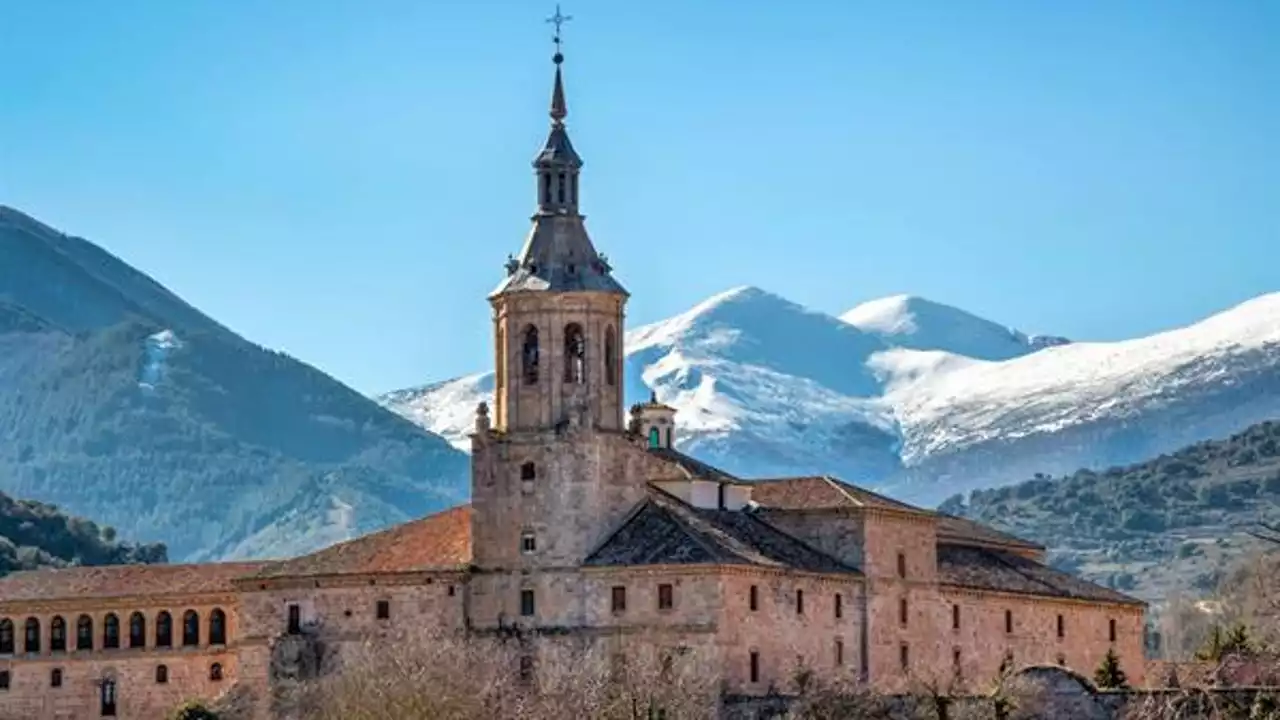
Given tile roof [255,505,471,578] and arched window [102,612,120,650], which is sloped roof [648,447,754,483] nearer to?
tile roof [255,505,471,578]

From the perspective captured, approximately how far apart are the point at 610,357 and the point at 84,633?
25.2 meters

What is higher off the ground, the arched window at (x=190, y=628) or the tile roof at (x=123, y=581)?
the tile roof at (x=123, y=581)

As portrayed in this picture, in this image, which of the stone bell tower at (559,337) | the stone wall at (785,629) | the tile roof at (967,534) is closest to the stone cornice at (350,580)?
the stone bell tower at (559,337)

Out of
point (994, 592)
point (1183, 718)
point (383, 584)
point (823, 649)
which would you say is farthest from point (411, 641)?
point (1183, 718)

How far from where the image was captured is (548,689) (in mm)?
112125

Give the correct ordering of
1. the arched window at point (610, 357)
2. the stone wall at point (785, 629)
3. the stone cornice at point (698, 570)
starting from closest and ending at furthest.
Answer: the stone cornice at point (698, 570), the stone wall at point (785, 629), the arched window at point (610, 357)

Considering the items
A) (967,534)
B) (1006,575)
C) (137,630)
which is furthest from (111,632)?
(1006,575)

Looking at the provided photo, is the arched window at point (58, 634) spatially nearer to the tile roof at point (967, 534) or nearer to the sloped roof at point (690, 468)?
the sloped roof at point (690, 468)

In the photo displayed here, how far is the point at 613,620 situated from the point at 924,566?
14.4 meters

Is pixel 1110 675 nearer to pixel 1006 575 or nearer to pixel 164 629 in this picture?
pixel 1006 575

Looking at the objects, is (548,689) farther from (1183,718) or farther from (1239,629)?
(1239,629)

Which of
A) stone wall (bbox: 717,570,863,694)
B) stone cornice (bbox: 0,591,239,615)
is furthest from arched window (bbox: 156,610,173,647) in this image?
stone wall (bbox: 717,570,863,694)

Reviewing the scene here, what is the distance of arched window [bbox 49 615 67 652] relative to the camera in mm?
135500

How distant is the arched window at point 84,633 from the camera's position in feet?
443
